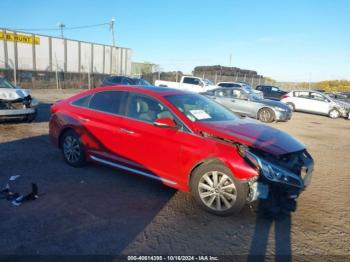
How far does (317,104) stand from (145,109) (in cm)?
1803

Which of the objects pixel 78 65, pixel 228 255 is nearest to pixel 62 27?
pixel 78 65

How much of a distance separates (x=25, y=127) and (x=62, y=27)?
4857 cm

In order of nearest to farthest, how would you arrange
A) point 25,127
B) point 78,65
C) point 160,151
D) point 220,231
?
point 220,231
point 160,151
point 25,127
point 78,65

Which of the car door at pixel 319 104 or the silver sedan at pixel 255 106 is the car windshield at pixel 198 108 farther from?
the car door at pixel 319 104

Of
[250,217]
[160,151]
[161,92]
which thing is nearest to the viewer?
[250,217]

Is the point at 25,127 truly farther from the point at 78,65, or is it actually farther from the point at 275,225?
the point at 78,65

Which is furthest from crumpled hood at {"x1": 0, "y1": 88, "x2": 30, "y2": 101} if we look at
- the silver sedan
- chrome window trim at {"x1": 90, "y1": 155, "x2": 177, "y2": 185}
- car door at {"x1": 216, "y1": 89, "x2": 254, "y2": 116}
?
car door at {"x1": 216, "y1": 89, "x2": 254, "y2": 116}

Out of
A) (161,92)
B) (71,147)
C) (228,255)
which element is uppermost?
(161,92)

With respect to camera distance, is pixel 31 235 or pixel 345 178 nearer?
pixel 31 235

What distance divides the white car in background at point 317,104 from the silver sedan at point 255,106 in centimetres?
480

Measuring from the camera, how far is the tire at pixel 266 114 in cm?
1417

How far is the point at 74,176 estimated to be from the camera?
5.14m

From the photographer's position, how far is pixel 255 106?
567 inches

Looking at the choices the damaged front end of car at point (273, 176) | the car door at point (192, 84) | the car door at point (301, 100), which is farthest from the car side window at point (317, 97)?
the damaged front end of car at point (273, 176)
